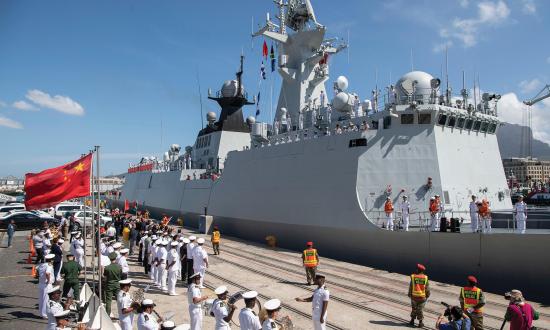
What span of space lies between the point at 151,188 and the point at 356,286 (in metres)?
28.0

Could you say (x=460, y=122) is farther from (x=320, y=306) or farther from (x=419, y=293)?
(x=320, y=306)

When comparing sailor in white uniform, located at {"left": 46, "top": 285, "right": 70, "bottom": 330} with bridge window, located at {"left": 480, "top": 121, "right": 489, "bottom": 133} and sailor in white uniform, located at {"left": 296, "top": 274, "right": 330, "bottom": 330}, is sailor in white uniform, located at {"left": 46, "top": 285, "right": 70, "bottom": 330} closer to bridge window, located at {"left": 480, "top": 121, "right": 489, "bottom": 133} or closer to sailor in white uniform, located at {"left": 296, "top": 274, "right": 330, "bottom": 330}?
sailor in white uniform, located at {"left": 296, "top": 274, "right": 330, "bottom": 330}

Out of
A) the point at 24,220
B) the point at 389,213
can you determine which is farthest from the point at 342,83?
the point at 24,220

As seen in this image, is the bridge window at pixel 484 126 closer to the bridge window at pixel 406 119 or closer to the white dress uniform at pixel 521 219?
the bridge window at pixel 406 119

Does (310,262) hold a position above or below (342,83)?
below

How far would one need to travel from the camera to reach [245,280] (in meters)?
12.0

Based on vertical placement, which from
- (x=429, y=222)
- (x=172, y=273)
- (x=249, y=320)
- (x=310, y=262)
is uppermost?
(x=429, y=222)

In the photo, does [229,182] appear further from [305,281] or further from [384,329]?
[384,329]

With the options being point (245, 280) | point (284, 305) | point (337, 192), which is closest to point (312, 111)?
point (337, 192)

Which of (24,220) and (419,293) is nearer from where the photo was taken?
(419,293)

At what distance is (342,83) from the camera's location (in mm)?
18922

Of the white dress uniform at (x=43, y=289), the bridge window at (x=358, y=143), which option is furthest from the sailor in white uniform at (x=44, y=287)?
the bridge window at (x=358, y=143)

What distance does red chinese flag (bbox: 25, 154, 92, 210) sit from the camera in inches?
316

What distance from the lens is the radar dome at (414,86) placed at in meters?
14.5
